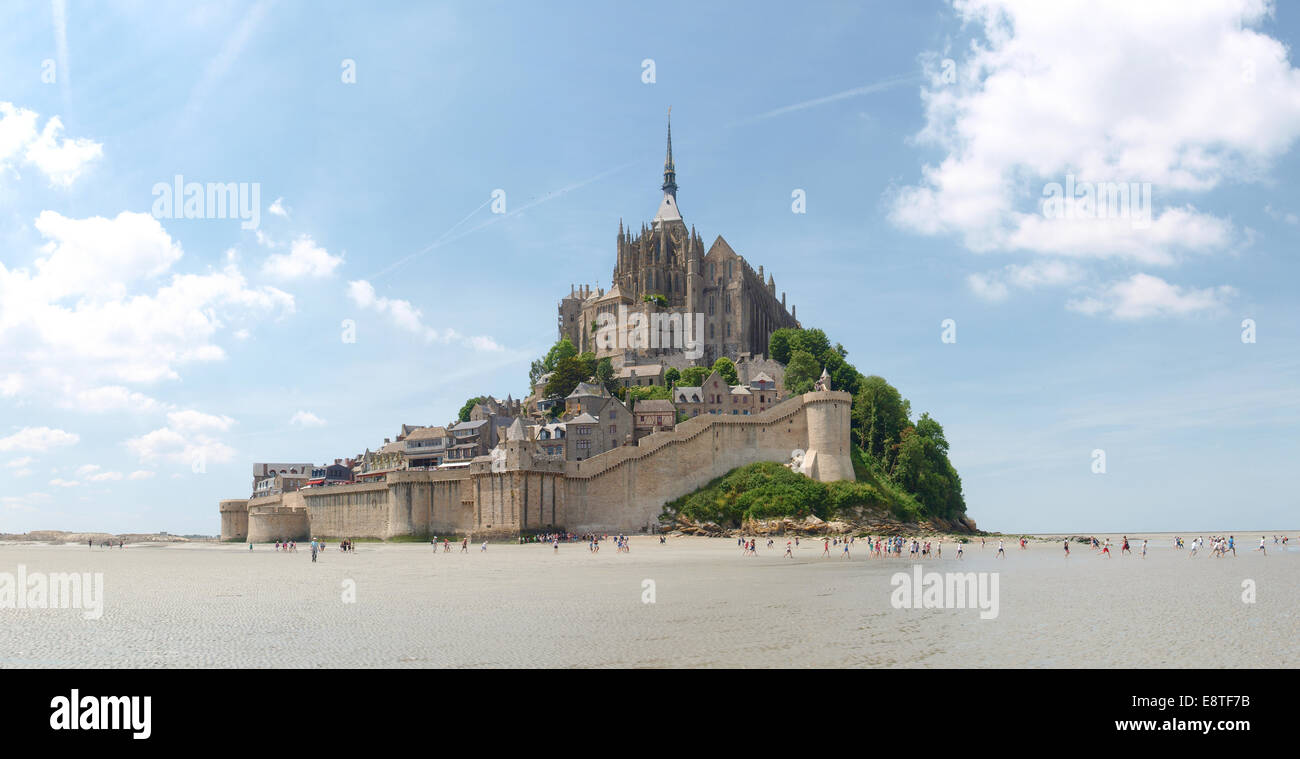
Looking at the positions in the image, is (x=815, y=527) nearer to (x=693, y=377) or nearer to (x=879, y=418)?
(x=879, y=418)

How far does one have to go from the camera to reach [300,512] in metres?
84.8

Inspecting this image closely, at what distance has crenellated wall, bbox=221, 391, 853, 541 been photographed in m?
67.3

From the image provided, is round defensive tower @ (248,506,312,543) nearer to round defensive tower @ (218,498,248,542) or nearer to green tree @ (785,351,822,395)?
round defensive tower @ (218,498,248,542)

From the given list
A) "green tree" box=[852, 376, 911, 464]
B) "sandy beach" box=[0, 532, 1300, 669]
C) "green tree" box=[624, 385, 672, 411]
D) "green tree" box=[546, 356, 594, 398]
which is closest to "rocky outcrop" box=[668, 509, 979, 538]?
"green tree" box=[852, 376, 911, 464]

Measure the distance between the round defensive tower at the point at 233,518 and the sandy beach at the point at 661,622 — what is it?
59860mm

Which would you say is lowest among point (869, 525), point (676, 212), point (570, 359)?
point (869, 525)

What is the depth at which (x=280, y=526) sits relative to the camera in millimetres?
83938

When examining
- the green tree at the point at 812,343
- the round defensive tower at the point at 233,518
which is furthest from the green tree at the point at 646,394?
the round defensive tower at the point at 233,518

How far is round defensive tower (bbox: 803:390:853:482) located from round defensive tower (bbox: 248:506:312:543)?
4800 cm

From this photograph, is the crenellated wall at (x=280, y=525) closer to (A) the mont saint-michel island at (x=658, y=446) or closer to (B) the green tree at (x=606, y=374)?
(A) the mont saint-michel island at (x=658, y=446)
